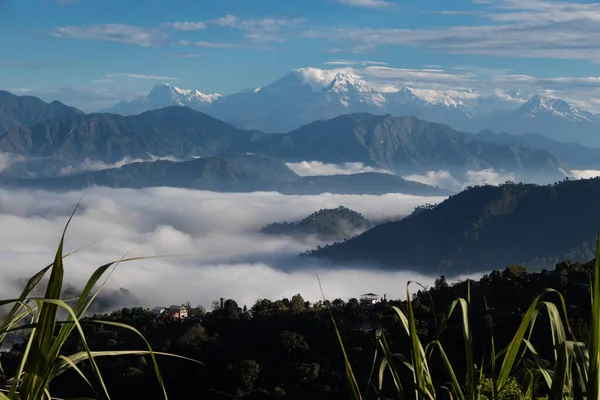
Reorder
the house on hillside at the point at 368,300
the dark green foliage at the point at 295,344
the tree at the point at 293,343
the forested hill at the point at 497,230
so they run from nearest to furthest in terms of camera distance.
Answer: the dark green foliage at the point at 295,344 < the tree at the point at 293,343 < the house on hillside at the point at 368,300 < the forested hill at the point at 497,230

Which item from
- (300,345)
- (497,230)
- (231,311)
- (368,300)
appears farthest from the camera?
(497,230)

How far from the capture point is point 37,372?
9.52 feet

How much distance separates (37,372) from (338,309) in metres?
43.4

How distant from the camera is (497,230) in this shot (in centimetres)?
17662

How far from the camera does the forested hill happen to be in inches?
6481

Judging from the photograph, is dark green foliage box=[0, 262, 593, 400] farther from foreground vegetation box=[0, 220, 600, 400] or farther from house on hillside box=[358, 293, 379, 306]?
house on hillside box=[358, 293, 379, 306]

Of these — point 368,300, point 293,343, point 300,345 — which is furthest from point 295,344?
point 368,300

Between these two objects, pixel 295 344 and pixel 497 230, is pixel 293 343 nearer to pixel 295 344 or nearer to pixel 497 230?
pixel 295 344

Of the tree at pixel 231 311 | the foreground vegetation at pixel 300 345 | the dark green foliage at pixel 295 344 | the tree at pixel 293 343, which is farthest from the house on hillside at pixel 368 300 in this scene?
the tree at pixel 293 343

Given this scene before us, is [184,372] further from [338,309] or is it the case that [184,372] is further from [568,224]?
[568,224]

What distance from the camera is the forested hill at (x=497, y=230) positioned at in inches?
6481

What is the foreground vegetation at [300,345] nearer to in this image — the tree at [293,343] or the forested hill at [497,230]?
the tree at [293,343]

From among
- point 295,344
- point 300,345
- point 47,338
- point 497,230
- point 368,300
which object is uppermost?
point 47,338

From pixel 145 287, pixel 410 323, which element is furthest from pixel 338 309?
pixel 145 287
